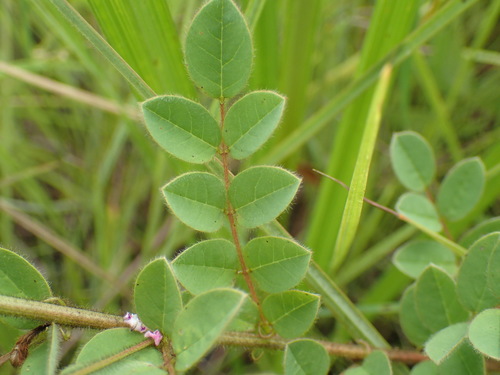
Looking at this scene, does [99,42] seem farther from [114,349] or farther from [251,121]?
[114,349]

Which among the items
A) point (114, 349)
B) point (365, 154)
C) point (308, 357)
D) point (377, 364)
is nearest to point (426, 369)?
point (377, 364)

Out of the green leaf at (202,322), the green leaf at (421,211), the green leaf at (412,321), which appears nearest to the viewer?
the green leaf at (202,322)

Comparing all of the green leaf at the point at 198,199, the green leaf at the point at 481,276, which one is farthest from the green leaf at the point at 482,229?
the green leaf at the point at 198,199

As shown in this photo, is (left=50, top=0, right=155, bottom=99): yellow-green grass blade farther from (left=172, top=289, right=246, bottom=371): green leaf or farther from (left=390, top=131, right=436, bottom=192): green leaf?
(left=390, top=131, right=436, bottom=192): green leaf

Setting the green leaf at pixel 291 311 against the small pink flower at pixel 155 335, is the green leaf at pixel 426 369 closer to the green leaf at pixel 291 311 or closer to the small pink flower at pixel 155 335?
the green leaf at pixel 291 311

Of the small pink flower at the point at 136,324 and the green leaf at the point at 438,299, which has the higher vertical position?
the small pink flower at the point at 136,324

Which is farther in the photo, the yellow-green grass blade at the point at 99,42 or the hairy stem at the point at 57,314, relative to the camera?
the yellow-green grass blade at the point at 99,42

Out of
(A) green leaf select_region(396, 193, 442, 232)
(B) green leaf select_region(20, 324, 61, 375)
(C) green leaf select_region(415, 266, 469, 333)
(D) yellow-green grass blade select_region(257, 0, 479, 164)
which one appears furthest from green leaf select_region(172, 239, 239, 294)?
(D) yellow-green grass blade select_region(257, 0, 479, 164)
